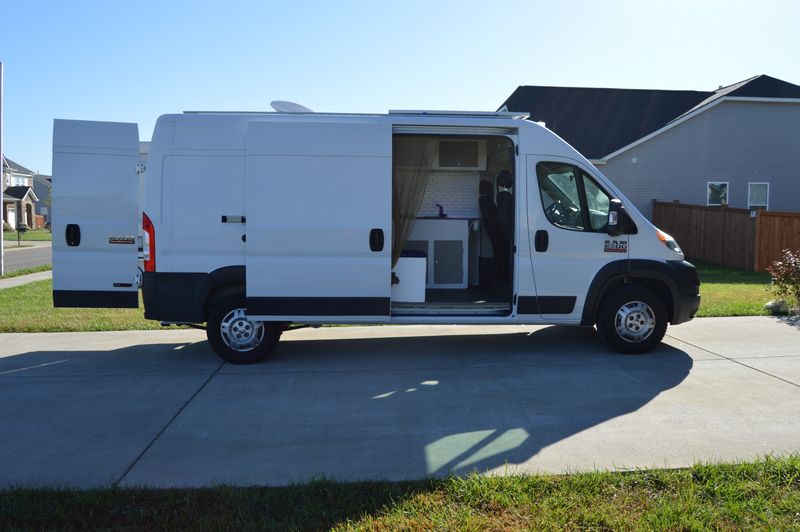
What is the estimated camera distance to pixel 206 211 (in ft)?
24.8

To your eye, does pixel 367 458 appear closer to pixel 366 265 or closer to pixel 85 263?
pixel 366 265

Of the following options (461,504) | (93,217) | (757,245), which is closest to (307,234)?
(93,217)

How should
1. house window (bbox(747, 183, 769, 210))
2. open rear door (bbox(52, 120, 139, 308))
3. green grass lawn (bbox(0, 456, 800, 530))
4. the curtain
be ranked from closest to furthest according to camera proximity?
green grass lawn (bbox(0, 456, 800, 530)), open rear door (bbox(52, 120, 139, 308)), the curtain, house window (bbox(747, 183, 769, 210))

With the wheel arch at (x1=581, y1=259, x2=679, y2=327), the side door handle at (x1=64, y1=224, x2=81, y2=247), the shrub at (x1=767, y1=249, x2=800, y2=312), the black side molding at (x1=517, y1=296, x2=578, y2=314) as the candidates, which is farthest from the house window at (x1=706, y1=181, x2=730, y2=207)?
the side door handle at (x1=64, y1=224, x2=81, y2=247)

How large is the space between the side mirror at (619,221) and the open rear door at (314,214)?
2523 millimetres

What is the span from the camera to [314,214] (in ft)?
24.7

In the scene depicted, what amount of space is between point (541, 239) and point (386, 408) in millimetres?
2898

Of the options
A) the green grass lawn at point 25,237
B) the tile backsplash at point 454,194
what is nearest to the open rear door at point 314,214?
the tile backsplash at point 454,194

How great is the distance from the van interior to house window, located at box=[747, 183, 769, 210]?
731 inches

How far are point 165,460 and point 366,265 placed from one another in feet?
10.9

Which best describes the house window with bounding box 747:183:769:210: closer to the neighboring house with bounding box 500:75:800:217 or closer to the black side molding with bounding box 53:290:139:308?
the neighboring house with bounding box 500:75:800:217

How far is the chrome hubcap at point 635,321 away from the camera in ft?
26.3

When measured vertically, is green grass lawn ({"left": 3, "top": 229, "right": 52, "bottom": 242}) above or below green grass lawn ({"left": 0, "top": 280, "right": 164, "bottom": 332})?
above

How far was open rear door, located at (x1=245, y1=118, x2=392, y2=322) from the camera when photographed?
7.48 metres
